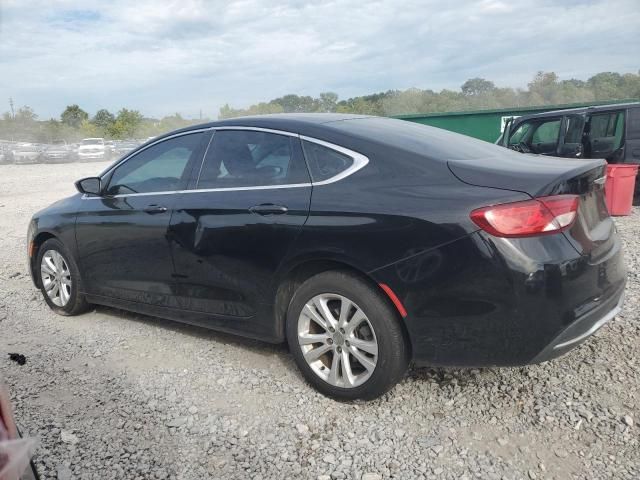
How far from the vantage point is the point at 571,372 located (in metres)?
3.24

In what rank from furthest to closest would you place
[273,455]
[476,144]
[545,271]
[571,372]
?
[476,144]
[571,372]
[273,455]
[545,271]

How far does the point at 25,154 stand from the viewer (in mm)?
32594

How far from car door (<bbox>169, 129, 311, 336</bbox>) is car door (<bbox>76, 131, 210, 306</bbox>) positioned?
0.16 m

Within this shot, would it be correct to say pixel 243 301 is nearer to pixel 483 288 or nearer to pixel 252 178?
pixel 252 178

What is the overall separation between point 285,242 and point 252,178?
557 mm

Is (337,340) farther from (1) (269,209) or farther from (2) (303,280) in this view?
(1) (269,209)

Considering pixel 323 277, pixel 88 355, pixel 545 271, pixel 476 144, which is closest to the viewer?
pixel 545 271

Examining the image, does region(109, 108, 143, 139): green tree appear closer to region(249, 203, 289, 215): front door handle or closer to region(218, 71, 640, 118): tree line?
region(218, 71, 640, 118): tree line

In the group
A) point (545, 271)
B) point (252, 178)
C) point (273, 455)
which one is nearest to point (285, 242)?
point (252, 178)

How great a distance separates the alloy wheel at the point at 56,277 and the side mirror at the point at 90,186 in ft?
2.35

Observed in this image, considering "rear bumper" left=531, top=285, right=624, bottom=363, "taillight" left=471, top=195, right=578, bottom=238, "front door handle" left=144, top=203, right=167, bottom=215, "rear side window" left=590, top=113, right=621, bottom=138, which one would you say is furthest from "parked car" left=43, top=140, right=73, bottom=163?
"rear bumper" left=531, top=285, right=624, bottom=363

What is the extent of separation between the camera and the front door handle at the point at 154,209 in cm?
380

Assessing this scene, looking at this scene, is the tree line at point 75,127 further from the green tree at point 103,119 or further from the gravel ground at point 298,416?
the gravel ground at point 298,416

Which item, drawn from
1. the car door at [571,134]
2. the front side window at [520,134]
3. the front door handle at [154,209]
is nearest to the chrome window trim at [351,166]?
the front door handle at [154,209]
